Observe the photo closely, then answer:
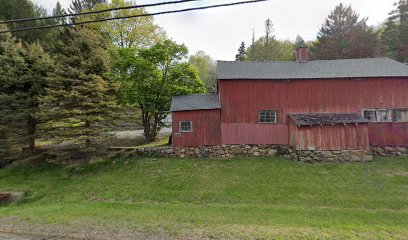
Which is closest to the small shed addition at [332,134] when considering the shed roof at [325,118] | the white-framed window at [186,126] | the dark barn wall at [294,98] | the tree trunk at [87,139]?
the shed roof at [325,118]

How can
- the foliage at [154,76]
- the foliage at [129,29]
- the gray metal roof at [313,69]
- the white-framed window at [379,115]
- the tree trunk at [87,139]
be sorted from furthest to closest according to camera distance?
the foliage at [129,29] < the foliage at [154,76] < the gray metal roof at [313,69] < the white-framed window at [379,115] < the tree trunk at [87,139]

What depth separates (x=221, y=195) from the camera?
11.9 meters

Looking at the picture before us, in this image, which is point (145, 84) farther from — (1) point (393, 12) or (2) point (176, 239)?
(1) point (393, 12)

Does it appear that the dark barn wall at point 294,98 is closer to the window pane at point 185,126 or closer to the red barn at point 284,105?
the red barn at point 284,105

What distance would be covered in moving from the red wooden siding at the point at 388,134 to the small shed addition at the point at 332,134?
197 centimetres

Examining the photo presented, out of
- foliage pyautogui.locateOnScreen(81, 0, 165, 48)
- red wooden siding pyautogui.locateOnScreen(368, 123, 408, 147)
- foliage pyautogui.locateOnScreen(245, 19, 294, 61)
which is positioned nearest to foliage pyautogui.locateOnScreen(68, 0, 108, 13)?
foliage pyautogui.locateOnScreen(81, 0, 165, 48)

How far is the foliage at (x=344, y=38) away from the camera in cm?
3198

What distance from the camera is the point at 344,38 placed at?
1320 inches

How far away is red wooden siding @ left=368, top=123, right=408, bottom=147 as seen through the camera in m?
17.2

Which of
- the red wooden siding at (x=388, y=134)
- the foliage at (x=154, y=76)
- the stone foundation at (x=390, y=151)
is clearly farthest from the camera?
the foliage at (x=154, y=76)

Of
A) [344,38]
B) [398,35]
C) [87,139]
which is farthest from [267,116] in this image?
[398,35]

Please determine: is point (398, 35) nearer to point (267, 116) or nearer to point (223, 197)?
point (267, 116)

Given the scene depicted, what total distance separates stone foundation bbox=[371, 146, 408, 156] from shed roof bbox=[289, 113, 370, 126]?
108 inches

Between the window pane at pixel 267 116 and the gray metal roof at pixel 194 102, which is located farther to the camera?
the window pane at pixel 267 116
